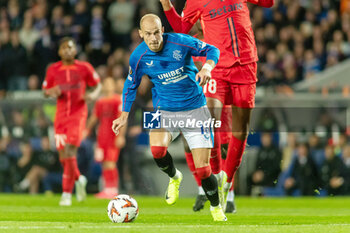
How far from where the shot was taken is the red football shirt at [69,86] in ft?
38.3

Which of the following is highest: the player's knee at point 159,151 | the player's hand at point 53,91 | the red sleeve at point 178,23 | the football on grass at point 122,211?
the red sleeve at point 178,23

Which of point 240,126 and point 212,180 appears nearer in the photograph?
point 212,180

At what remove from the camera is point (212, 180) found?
309 inches

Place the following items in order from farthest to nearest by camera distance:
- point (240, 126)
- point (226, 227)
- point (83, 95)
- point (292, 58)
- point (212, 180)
Result: point (292, 58) → point (83, 95) → point (240, 126) → point (212, 180) → point (226, 227)

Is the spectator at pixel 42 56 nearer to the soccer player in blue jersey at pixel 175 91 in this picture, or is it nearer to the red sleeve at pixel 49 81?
the red sleeve at pixel 49 81

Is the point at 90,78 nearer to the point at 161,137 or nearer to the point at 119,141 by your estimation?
the point at 119,141

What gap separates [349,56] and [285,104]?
147 inches

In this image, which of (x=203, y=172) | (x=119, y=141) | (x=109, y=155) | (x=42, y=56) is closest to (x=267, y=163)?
(x=119, y=141)

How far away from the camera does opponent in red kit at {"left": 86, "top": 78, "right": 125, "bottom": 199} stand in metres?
13.7

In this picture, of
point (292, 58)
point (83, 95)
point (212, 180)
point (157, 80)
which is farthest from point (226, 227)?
point (292, 58)

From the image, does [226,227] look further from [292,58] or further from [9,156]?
[292,58]

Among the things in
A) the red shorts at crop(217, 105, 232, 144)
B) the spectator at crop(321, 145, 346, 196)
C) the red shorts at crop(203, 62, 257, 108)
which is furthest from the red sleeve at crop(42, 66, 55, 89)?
the spectator at crop(321, 145, 346, 196)

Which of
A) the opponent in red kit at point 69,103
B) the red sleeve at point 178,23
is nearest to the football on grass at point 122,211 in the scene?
the red sleeve at point 178,23

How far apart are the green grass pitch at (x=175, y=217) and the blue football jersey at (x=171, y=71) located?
1258 millimetres
